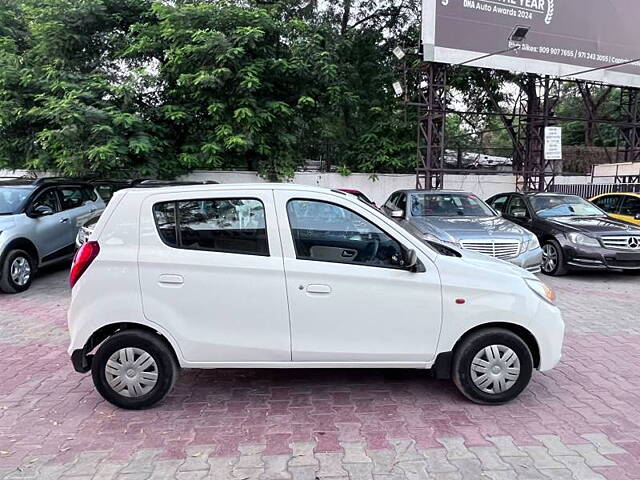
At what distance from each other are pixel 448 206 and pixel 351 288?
5838mm

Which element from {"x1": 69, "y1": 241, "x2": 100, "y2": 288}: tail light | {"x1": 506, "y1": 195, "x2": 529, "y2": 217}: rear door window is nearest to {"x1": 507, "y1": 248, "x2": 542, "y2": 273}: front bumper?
{"x1": 506, "y1": 195, "x2": 529, "y2": 217}: rear door window

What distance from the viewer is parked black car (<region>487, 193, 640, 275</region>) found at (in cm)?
802

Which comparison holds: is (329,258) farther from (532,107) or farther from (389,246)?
(532,107)

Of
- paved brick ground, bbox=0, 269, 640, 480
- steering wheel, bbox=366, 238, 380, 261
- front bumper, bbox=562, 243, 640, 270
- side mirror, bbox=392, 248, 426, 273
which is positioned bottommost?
paved brick ground, bbox=0, 269, 640, 480

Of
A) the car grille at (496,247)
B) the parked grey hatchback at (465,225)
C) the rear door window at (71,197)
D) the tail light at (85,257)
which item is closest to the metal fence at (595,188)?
the parked grey hatchback at (465,225)

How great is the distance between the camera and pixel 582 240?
816cm

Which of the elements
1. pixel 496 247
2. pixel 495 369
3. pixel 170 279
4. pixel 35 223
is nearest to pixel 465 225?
pixel 496 247

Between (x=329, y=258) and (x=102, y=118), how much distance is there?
10.0 meters

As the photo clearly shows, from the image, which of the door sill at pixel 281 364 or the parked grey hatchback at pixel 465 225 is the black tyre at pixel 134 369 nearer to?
the door sill at pixel 281 364

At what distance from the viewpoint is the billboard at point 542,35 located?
13.4 meters

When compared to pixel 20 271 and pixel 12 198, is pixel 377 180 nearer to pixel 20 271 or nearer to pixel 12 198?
pixel 12 198

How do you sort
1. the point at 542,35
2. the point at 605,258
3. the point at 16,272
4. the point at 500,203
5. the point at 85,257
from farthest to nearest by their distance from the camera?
the point at 542,35 → the point at 500,203 → the point at 605,258 → the point at 16,272 → the point at 85,257

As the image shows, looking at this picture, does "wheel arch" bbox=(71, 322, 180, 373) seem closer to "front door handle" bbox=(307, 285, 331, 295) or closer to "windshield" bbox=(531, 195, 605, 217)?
"front door handle" bbox=(307, 285, 331, 295)

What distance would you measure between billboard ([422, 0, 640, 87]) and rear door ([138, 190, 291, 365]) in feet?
38.4
